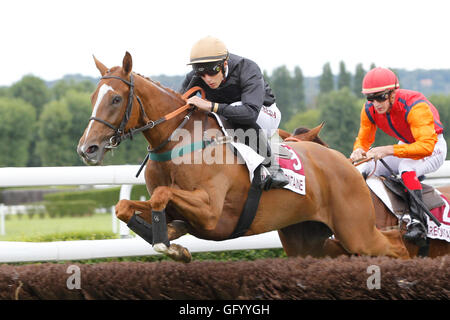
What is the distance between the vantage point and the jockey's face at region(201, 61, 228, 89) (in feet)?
14.2

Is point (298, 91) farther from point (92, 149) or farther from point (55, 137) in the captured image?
point (92, 149)

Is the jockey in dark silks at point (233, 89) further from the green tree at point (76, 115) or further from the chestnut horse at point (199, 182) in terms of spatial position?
the green tree at point (76, 115)

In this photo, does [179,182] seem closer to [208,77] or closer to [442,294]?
[208,77]

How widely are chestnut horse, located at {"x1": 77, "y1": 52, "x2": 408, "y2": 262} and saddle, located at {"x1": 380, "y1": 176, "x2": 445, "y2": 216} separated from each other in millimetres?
460

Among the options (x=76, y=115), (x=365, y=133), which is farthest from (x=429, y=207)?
(x=76, y=115)

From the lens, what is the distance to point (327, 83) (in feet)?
348

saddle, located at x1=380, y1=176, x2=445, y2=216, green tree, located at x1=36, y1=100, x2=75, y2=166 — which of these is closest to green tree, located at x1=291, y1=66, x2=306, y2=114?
green tree, located at x1=36, y1=100, x2=75, y2=166

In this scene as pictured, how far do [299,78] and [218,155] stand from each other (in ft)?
378

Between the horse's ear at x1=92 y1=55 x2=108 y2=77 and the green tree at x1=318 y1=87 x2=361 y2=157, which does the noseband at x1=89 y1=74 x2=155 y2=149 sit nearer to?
the horse's ear at x1=92 y1=55 x2=108 y2=77

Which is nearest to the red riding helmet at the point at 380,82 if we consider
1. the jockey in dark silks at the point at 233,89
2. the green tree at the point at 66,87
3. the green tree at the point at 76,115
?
the jockey in dark silks at the point at 233,89

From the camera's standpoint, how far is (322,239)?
5.09m

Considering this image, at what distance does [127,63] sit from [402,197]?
102 inches

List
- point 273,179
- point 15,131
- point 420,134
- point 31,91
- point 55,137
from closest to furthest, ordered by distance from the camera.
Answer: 1. point 273,179
2. point 420,134
3. point 55,137
4. point 15,131
5. point 31,91

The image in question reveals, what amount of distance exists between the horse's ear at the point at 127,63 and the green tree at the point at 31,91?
88735 millimetres
